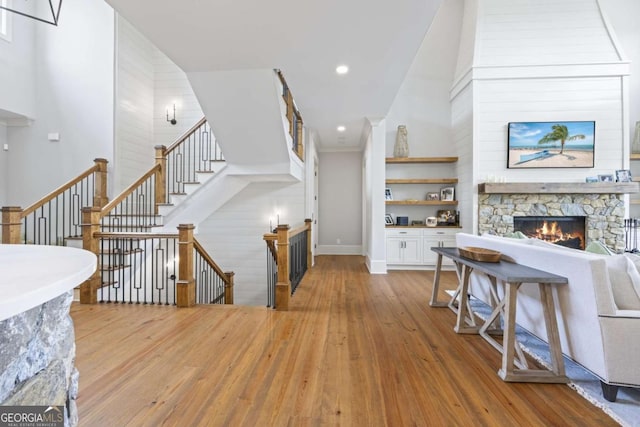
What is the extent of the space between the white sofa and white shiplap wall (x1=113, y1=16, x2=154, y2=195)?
20.2 ft

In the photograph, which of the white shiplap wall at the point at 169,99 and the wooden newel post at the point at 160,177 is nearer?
the wooden newel post at the point at 160,177

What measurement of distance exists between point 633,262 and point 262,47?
135 inches

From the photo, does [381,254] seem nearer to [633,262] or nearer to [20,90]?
[633,262]

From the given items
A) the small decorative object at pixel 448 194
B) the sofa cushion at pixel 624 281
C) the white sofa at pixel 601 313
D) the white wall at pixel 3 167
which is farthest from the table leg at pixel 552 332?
the white wall at pixel 3 167

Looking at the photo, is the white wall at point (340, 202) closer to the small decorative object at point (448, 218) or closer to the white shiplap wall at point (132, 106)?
the small decorative object at point (448, 218)

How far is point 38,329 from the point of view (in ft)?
2.56

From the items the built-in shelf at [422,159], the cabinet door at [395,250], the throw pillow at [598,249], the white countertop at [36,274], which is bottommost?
the cabinet door at [395,250]

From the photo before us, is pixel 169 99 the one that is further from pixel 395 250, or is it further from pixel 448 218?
pixel 448 218

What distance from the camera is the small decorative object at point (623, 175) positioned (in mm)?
4836

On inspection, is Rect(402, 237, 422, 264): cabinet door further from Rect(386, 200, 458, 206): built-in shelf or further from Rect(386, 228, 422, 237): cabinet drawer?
Rect(386, 200, 458, 206): built-in shelf

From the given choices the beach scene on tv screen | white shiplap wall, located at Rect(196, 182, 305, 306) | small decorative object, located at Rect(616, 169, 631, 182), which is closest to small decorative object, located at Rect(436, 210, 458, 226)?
the beach scene on tv screen

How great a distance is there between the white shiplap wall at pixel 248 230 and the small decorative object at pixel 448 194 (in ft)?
9.79

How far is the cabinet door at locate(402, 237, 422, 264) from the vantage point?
18.3 feet

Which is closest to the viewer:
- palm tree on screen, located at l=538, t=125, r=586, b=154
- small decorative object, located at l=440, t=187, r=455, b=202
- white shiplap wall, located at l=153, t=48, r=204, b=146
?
palm tree on screen, located at l=538, t=125, r=586, b=154
